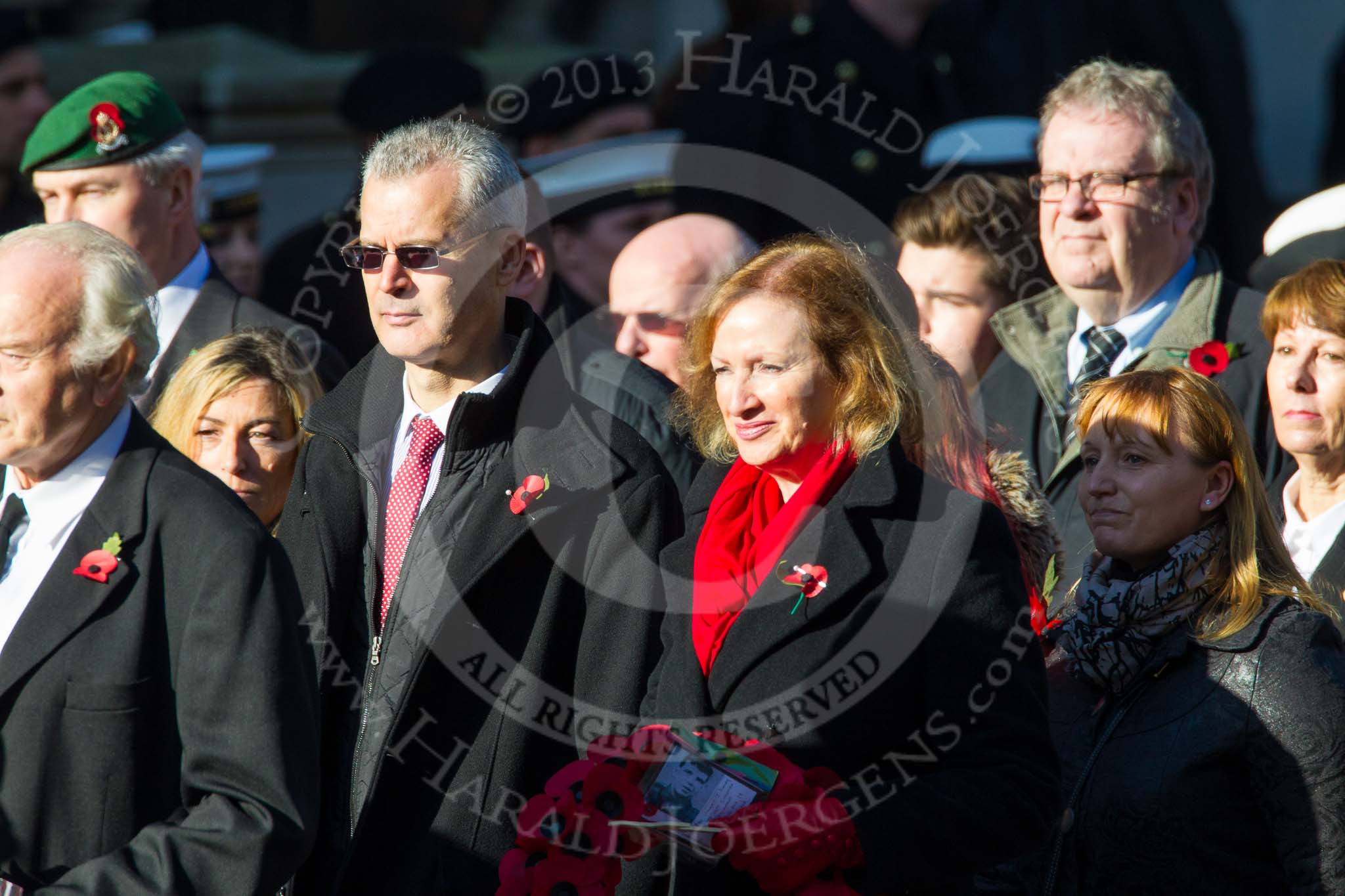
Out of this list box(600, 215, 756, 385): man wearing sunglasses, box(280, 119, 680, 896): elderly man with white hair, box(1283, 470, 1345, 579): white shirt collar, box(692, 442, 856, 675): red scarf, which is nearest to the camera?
box(692, 442, 856, 675): red scarf

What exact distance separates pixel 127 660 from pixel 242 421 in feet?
5.14

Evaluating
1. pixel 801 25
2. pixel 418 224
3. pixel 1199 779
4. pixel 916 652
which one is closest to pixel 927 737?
pixel 916 652

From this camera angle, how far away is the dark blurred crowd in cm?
274

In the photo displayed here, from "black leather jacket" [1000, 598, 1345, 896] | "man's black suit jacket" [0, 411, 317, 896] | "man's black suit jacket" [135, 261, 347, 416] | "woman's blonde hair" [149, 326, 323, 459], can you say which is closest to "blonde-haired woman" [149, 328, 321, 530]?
"woman's blonde hair" [149, 326, 323, 459]

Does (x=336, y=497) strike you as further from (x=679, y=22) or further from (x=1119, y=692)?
(x=679, y=22)

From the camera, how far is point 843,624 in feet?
10.1

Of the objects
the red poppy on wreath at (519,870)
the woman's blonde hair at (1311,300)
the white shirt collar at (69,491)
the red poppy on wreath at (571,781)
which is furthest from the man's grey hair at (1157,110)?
the white shirt collar at (69,491)

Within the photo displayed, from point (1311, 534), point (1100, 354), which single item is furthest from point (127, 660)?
point (1100, 354)

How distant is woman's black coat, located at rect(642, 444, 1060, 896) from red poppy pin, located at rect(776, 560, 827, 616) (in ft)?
0.04

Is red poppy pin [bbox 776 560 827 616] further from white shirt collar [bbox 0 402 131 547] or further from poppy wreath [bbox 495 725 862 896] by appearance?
white shirt collar [bbox 0 402 131 547]

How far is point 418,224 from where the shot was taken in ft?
11.6

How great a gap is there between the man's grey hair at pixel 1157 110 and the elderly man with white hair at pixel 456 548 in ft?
6.20

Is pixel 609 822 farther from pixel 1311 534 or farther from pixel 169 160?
pixel 169 160

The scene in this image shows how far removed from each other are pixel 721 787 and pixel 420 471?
1148 mm
